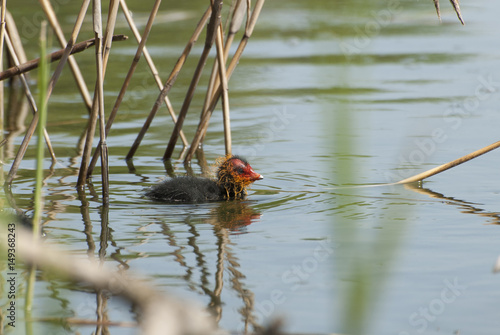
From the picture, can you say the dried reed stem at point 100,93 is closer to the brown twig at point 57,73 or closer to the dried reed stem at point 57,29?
the brown twig at point 57,73

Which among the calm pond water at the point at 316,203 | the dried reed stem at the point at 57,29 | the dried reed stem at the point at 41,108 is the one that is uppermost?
the dried reed stem at the point at 57,29

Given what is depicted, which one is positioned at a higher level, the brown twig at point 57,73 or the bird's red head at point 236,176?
the brown twig at point 57,73

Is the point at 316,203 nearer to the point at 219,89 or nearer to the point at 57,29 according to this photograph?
the point at 219,89

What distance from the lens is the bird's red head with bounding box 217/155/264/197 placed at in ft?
18.5

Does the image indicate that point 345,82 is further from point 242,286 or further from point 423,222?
point 423,222

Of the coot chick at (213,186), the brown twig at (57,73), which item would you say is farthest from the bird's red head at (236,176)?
the brown twig at (57,73)

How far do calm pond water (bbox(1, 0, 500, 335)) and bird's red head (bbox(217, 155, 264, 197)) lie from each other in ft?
0.51

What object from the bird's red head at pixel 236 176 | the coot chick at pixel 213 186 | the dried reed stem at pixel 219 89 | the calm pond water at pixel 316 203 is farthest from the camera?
the dried reed stem at pixel 219 89

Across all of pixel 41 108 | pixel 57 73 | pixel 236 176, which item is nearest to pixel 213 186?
pixel 236 176

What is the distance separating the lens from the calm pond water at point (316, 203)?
2104mm

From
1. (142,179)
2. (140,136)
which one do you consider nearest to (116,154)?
(140,136)

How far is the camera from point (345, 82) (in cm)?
140

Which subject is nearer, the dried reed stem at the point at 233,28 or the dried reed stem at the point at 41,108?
the dried reed stem at the point at 41,108

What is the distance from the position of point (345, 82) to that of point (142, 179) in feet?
16.4
